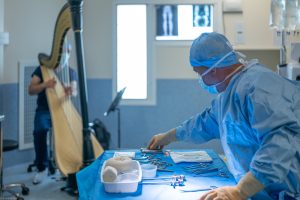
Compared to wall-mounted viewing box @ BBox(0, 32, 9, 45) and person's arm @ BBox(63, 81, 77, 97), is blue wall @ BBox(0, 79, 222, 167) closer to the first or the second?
person's arm @ BBox(63, 81, 77, 97)

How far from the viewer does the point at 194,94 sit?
478 cm

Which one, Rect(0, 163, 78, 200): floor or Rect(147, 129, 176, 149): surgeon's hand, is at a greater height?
Rect(147, 129, 176, 149): surgeon's hand

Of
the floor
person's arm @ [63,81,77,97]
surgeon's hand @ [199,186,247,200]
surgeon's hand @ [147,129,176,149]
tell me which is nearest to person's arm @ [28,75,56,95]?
person's arm @ [63,81,77,97]

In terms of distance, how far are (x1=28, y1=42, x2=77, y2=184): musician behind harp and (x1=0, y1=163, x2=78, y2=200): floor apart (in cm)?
10

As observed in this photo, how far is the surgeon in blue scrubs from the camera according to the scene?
1.28 meters

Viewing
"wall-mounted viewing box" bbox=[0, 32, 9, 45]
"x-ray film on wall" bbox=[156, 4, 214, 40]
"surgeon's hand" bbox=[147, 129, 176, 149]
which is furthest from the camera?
"x-ray film on wall" bbox=[156, 4, 214, 40]

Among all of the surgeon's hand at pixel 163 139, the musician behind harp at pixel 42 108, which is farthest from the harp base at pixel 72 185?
the surgeon's hand at pixel 163 139

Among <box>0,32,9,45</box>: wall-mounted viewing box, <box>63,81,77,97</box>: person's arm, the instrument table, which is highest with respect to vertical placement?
<box>0,32,9,45</box>: wall-mounted viewing box

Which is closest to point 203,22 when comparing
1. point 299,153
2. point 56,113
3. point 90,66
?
point 90,66

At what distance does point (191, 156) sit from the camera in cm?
196

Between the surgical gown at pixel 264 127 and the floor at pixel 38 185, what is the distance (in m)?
2.27

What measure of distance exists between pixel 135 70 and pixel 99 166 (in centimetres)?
316

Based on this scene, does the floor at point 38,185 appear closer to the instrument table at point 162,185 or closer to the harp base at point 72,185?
the harp base at point 72,185

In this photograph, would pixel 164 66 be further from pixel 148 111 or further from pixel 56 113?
pixel 56 113
